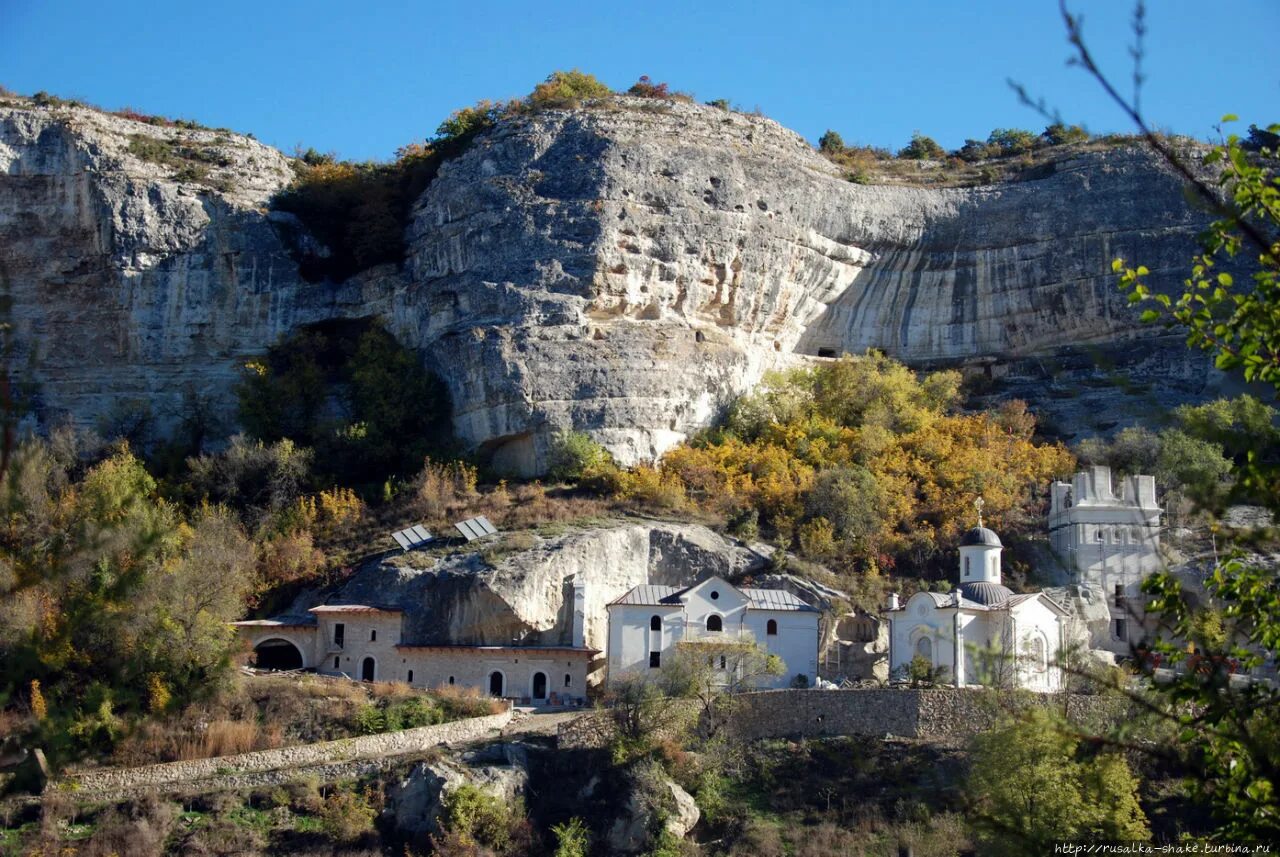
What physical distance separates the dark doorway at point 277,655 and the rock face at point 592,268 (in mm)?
9858

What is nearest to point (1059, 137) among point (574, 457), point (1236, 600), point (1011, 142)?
point (1011, 142)

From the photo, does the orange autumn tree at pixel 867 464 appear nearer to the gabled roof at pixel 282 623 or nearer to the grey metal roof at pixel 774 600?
the grey metal roof at pixel 774 600

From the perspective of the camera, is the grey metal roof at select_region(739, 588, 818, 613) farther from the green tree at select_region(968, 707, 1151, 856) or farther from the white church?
the green tree at select_region(968, 707, 1151, 856)

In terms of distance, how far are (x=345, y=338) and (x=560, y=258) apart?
28.5 feet

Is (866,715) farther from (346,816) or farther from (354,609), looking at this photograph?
(354,609)

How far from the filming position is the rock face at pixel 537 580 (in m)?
38.6

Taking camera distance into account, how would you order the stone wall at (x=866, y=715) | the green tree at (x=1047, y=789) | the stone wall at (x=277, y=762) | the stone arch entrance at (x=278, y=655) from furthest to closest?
1. the stone arch entrance at (x=278, y=655)
2. the stone wall at (x=866, y=715)
3. the stone wall at (x=277, y=762)
4. the green tree at (x=1047, y=789)

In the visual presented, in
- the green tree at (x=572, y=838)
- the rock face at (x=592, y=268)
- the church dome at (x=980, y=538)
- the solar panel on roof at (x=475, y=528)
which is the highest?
the rock face at (x=592, y=268)

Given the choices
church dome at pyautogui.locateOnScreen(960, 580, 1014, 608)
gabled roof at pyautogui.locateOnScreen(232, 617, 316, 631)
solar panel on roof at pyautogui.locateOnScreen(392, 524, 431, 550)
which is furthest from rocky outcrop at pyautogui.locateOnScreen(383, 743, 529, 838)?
church dome at pyautogui.locateOnScreen(960, 580, 1014, 608)

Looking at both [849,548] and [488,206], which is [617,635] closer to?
[849,548]

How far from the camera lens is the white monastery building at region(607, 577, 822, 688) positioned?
3756 cm

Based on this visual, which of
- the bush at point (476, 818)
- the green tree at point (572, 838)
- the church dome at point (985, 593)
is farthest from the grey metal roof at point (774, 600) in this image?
the bush at point (476, 818)

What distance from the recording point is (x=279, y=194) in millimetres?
53281

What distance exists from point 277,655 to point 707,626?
11139mm
